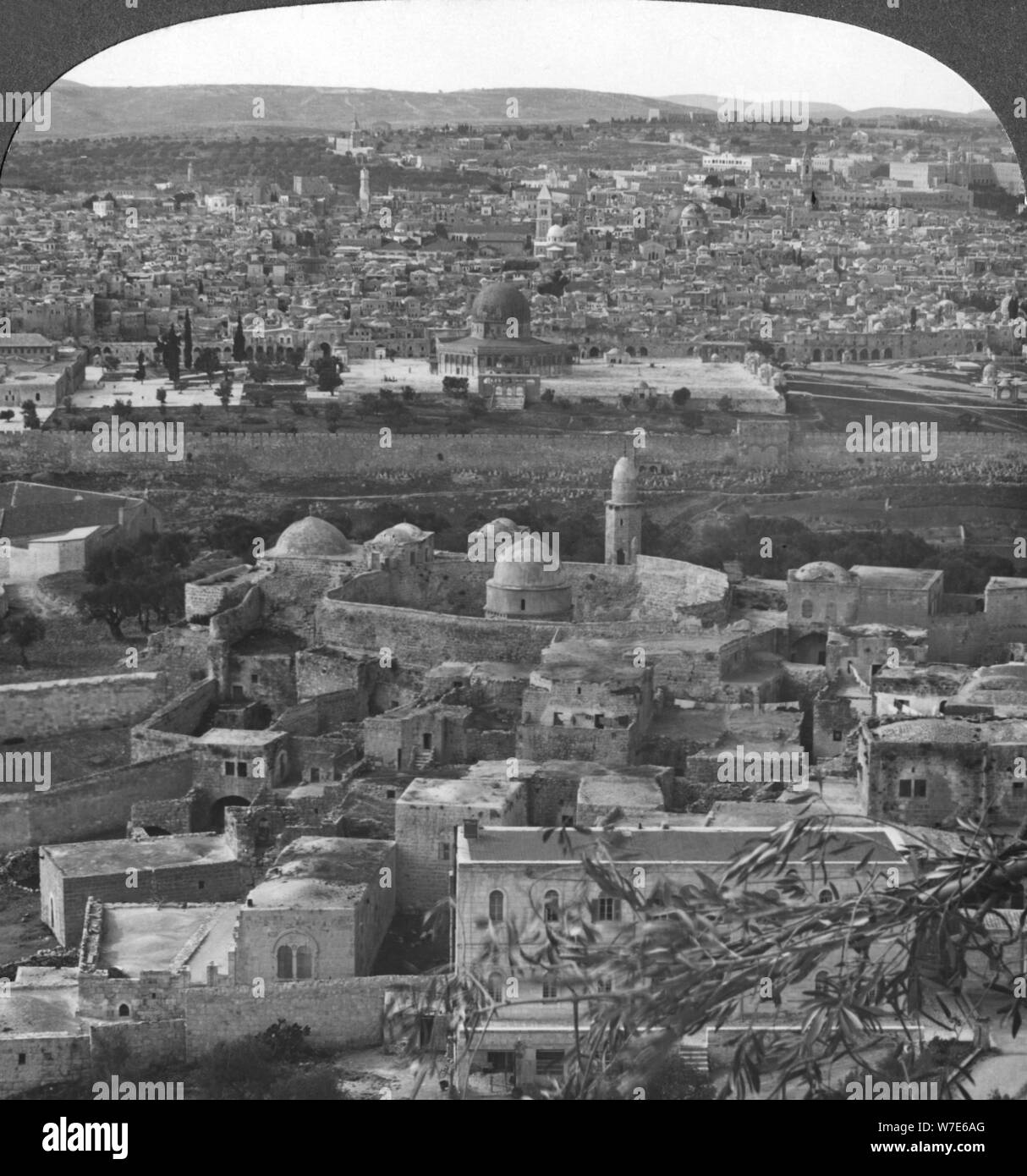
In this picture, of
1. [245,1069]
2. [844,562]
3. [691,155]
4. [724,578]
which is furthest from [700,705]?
[245,1069]

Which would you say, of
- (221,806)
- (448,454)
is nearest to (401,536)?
(448,454)

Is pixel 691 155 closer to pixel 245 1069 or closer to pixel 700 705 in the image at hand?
pixel 700 705

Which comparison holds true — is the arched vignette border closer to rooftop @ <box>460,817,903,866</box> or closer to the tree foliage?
the tree foliage
